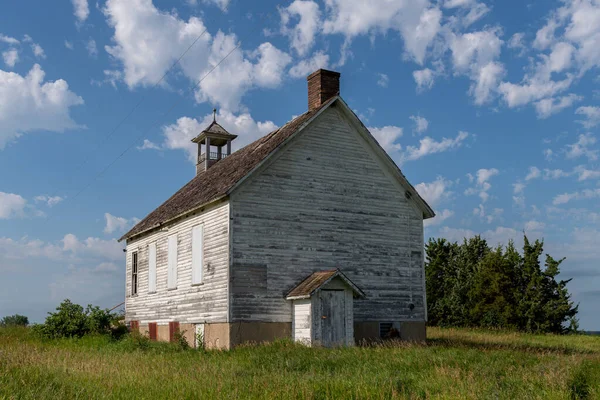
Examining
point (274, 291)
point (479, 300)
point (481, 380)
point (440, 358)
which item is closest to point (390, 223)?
point (274, 291)

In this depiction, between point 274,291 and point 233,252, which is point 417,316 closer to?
point 274,291

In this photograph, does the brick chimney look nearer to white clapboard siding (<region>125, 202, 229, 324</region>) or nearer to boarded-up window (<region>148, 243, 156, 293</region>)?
white clapboard siding (<region>125, 202, 229, 324</region>)

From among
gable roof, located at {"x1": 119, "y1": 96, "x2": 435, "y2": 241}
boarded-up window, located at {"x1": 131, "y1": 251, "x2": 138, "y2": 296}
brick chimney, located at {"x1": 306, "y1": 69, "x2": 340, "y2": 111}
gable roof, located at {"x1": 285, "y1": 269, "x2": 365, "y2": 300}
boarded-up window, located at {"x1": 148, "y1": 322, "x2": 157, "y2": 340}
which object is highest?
brick chimney, located at {"x1": 306, "y1": 69, "x2": 340, "y2": 111}

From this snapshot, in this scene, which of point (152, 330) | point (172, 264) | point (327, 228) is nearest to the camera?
point (327, 228)

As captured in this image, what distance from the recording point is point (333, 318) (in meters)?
20.5

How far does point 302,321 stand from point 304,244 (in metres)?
2.59

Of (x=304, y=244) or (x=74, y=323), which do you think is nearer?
(x=304, y=244)

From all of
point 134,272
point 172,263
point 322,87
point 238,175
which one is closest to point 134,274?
point 134,272

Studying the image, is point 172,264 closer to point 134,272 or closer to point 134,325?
point 134,325

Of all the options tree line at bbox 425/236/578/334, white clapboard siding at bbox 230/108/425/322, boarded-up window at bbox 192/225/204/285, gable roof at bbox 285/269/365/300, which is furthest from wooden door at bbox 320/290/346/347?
tree line at bbox 425/236/578/334

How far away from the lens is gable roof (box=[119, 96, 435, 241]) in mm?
21406

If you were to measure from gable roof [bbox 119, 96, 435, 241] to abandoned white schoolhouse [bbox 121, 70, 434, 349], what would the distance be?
0.23 feet

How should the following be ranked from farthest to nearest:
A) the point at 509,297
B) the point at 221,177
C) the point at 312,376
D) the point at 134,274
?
the point at 509,297
the point at 134,274
the point at 221,177
the point at 312,376

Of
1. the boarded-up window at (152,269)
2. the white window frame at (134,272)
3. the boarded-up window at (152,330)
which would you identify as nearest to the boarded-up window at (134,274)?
the white window frame at (134,272)
